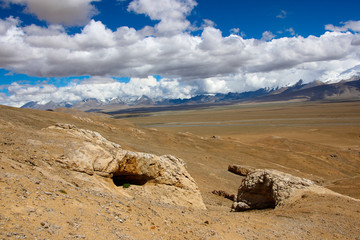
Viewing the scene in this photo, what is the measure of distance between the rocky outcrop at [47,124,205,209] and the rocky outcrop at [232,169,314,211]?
3110 mm

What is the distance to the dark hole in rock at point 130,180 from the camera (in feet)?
53.4

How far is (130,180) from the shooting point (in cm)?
1666

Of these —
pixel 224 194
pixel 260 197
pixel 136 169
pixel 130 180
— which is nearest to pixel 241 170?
pixel 224 194

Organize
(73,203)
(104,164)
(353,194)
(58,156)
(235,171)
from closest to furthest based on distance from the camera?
1. (73,203)
2. (58,156)
3. (104,164)
4. (353,194)
5. (235,171)

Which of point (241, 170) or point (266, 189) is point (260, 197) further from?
point (241, 170)

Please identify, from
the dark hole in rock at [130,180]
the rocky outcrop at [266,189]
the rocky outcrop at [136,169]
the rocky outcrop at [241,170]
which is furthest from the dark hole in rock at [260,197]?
the rocky outcrop at [241,170]

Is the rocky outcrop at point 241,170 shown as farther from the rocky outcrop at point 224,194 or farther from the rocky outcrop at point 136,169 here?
the rocky outcrop at point 136,169

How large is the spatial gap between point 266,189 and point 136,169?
8.33m

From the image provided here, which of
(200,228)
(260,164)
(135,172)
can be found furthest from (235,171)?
(200,228)

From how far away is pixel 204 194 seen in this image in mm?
21797

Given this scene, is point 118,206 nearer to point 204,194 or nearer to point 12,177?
point 12,177

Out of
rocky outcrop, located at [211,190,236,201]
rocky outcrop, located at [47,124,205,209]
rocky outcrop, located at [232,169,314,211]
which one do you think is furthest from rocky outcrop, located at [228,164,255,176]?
rocky outcrop, located at [47,124,205,209]

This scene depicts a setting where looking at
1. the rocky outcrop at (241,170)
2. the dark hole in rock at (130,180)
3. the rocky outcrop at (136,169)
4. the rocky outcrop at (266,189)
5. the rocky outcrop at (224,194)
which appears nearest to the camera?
the rocky outcrop at (136,169)

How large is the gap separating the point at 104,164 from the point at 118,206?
208 inches
